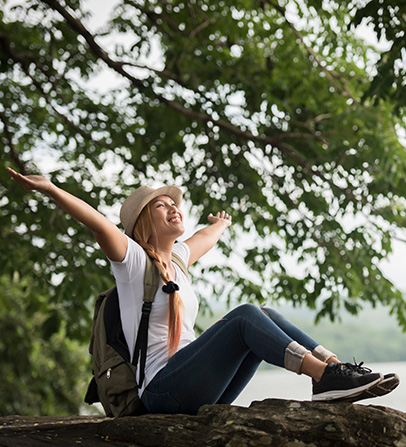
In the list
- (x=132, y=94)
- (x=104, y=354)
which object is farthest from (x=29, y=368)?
(x=104, y=354)

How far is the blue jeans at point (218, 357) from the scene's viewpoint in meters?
2.55

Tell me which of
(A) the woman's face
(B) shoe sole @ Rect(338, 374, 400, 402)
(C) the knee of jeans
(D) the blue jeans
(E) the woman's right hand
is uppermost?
(A) the woman's face

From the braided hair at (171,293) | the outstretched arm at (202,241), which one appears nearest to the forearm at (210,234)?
the outstretched arm at (202,241)

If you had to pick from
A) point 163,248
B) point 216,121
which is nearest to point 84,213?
point 163,248

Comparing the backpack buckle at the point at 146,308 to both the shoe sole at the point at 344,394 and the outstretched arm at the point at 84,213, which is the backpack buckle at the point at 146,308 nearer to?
the outstretched arm at the point at 84,213

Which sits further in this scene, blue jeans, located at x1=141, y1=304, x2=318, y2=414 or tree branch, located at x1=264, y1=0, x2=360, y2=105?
tree branch, located at x1=264, y1=0, x2=360, y2=105

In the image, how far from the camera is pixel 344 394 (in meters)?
2.49

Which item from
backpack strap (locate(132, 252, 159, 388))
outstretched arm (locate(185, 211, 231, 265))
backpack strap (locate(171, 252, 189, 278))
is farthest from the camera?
outstretched arm (locate(185, 211, 231, 265))

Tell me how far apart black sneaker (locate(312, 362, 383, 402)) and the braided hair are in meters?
0.71

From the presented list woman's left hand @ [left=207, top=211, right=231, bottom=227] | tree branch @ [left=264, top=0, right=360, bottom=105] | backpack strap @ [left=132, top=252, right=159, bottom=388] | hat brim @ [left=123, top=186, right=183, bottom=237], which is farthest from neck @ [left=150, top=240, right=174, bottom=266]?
tree branch @ [left=264, top=0, right=360, bottom=105]

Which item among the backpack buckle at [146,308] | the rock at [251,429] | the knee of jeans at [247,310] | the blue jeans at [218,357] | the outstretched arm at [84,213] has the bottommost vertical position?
the rock at [251,429]

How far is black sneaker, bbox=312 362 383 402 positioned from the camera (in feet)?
8.01

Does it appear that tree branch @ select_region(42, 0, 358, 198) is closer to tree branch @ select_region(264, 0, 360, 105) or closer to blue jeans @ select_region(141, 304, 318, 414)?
tree branch @ select_region(264, 0, 360, 105)

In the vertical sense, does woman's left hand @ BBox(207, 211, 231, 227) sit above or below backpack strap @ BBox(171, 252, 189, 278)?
above
